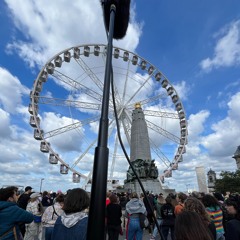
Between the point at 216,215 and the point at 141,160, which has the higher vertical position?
the point at 141,160

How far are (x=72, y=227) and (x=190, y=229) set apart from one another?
116cm

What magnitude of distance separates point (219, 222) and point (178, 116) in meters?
24.8

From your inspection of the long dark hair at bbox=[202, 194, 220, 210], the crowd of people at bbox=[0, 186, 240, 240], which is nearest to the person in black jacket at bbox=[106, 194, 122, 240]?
the crowd of people at bbox=[0, 186, 240, 240]

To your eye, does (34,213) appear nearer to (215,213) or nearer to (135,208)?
(135,208)

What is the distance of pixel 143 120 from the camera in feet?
80.6

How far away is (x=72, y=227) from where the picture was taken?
7.19 feet

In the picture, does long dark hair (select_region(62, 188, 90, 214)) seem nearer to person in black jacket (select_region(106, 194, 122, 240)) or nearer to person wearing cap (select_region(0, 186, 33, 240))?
person wearing cap (select_region(0, 186, 33, 240))

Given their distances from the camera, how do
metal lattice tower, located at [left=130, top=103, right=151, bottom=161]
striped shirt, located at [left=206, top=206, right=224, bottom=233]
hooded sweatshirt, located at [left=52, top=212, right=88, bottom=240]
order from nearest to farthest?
hooded sweatshirt, located at [left=52, top=212, right=88, bottom=240], striped shirt, located at [left=206, top=206, right=224, bottom=233], metal lattice tower, located at [left=130, top=103, right=151, bottom=161]

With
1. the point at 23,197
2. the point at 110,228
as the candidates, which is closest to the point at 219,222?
the point at 110,228

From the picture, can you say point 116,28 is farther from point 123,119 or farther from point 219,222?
point 123,119

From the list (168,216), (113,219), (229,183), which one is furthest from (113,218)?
(229,183)

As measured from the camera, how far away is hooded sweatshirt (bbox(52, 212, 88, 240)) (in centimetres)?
213

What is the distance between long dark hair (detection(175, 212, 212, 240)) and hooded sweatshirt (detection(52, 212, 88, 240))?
3.07 feet

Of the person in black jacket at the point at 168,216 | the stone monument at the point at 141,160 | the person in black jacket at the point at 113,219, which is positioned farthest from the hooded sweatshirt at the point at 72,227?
the stone monument at the point at 141,160
